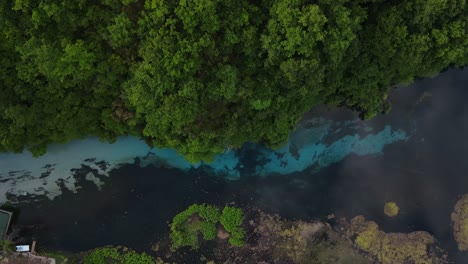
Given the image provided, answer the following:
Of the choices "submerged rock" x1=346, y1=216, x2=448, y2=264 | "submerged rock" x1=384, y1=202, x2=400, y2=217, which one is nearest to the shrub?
"submerged rock" x1=346, y1=216, x2=448, y2=264

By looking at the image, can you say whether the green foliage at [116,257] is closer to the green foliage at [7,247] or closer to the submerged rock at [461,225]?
the green foliage at [7,247]

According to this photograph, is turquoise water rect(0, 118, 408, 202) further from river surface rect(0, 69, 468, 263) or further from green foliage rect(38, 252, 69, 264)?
green foliage rect(38, 252, 69, 264)

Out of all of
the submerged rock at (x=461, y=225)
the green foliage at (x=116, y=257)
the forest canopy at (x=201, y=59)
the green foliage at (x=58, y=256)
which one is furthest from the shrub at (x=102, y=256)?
the submerged rock at (x=461, y=225)

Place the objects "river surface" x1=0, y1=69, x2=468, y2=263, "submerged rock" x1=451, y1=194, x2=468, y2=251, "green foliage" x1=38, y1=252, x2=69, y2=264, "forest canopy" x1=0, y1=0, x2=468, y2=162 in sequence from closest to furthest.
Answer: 1. "forest canopy" x1=0, y1=0, x2=468, y2=162
2. "green foliage" x1=38, y1=252, x2=69, y2=264
3. "river surface" x1=0, y1=69, x2=468, y2=263
4. "submerged rock" x1=451, y1=194, x2=468, y2=251

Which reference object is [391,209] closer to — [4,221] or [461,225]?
[461,225]

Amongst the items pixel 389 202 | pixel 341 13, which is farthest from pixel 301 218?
pixel 341 13
